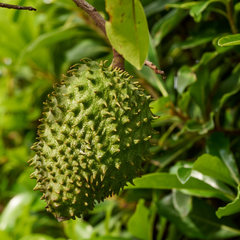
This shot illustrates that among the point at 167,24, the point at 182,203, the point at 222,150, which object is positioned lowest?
the point at 182,203

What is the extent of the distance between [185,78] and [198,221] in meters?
0.60

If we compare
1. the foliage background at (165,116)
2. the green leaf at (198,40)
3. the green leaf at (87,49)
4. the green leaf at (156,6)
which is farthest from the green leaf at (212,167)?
the green leaf at (87,49)

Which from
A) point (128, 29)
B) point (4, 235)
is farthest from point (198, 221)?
point (4, 235)

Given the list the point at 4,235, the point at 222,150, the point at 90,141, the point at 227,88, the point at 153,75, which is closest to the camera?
the point at 90,141

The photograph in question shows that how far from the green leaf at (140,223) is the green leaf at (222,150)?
409 millimetres

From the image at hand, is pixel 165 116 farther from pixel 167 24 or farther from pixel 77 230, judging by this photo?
pixel 77 230

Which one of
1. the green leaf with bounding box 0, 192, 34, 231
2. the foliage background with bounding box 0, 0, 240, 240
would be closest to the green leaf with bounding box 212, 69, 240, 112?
the foliage background with bounding box 0, 0, 240, 240

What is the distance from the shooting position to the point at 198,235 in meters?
1.13

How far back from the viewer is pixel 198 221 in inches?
45.1

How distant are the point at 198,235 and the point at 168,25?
893mm

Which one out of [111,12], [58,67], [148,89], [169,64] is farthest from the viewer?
[58,67]

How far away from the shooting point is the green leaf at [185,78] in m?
1.10

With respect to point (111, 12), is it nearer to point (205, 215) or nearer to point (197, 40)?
point (197, 40)

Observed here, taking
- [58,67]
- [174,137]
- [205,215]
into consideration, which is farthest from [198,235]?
[58,67]
